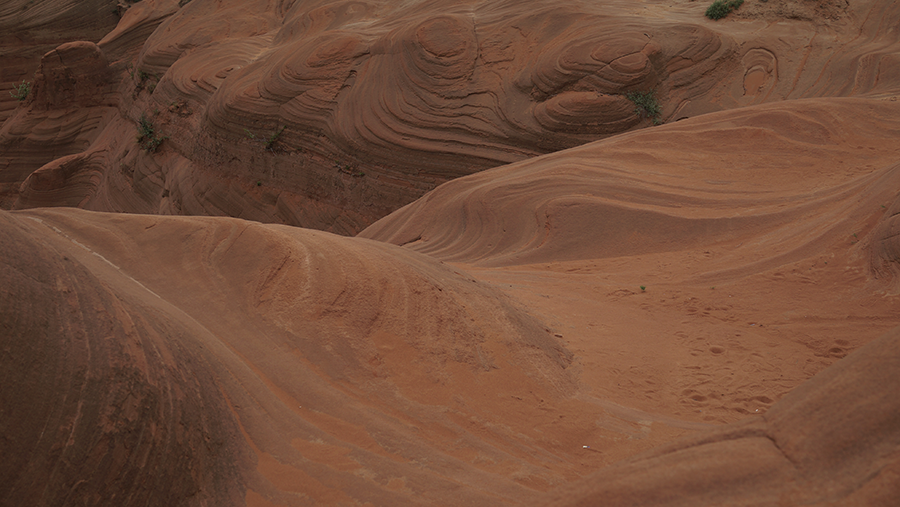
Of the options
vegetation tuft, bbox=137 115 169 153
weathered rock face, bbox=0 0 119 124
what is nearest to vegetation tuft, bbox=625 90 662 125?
vegetation tuft, bbox=137 115 169 153

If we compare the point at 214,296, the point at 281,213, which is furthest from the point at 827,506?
the point at 281,213

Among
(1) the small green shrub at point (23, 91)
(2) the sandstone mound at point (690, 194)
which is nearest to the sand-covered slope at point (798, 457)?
(2) the sandstone mound at point (690, 194)

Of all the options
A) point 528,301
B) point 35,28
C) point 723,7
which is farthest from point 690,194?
point 35,28

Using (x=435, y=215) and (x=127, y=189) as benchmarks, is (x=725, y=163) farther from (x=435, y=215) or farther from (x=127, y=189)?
A: (x=127, y=189)

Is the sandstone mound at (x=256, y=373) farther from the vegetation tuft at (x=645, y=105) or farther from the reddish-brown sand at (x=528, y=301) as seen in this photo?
the vegetation tuft at (x=645, y=105)

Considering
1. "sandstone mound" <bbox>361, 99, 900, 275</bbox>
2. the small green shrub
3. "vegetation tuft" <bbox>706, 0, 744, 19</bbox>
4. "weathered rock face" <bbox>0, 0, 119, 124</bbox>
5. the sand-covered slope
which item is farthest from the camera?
"weathered rock face" <bbox>0, 0, 119, 124</bbox>

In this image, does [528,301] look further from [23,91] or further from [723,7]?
[23,91]

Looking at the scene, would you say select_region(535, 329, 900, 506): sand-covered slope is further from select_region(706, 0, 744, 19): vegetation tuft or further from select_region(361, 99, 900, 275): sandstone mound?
select_region(706, 0, 744, 19): vegetation tuft
